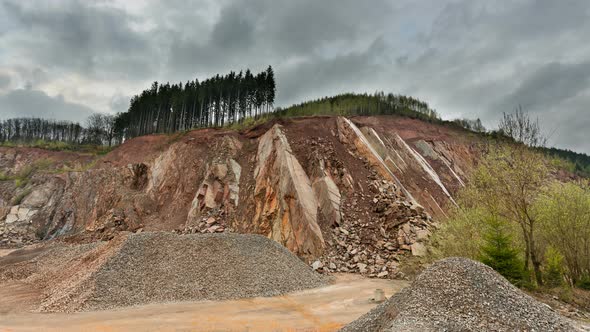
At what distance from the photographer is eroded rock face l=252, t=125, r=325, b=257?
2312cm

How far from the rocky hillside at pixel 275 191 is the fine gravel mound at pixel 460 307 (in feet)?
38.4

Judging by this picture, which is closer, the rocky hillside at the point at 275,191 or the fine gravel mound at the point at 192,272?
the fine gravel mound at the point at 192,272

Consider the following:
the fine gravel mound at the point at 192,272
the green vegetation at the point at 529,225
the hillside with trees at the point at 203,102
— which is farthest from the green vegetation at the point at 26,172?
the green vegetation at the point at 529,225

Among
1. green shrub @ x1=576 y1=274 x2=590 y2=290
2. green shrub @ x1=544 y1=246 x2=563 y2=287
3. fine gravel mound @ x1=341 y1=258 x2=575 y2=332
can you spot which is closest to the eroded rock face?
green shrub @ x1=544 y1=246 x2=563 y2=287

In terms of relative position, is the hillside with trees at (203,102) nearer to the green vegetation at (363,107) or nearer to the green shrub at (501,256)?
the green vegetation at (363,107)

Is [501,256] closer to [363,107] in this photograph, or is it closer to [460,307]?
[460,307]

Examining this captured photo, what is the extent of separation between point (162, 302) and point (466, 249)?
553 inches

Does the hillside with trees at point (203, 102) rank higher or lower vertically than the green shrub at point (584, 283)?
higher

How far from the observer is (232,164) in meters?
33.6

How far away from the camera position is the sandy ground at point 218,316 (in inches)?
448

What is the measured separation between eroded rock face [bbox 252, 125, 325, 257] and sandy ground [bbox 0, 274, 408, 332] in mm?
6662

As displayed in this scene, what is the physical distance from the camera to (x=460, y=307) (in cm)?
781

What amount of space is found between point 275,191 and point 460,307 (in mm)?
20163

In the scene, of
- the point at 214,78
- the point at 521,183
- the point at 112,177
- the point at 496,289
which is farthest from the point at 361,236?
the point at 214,78
